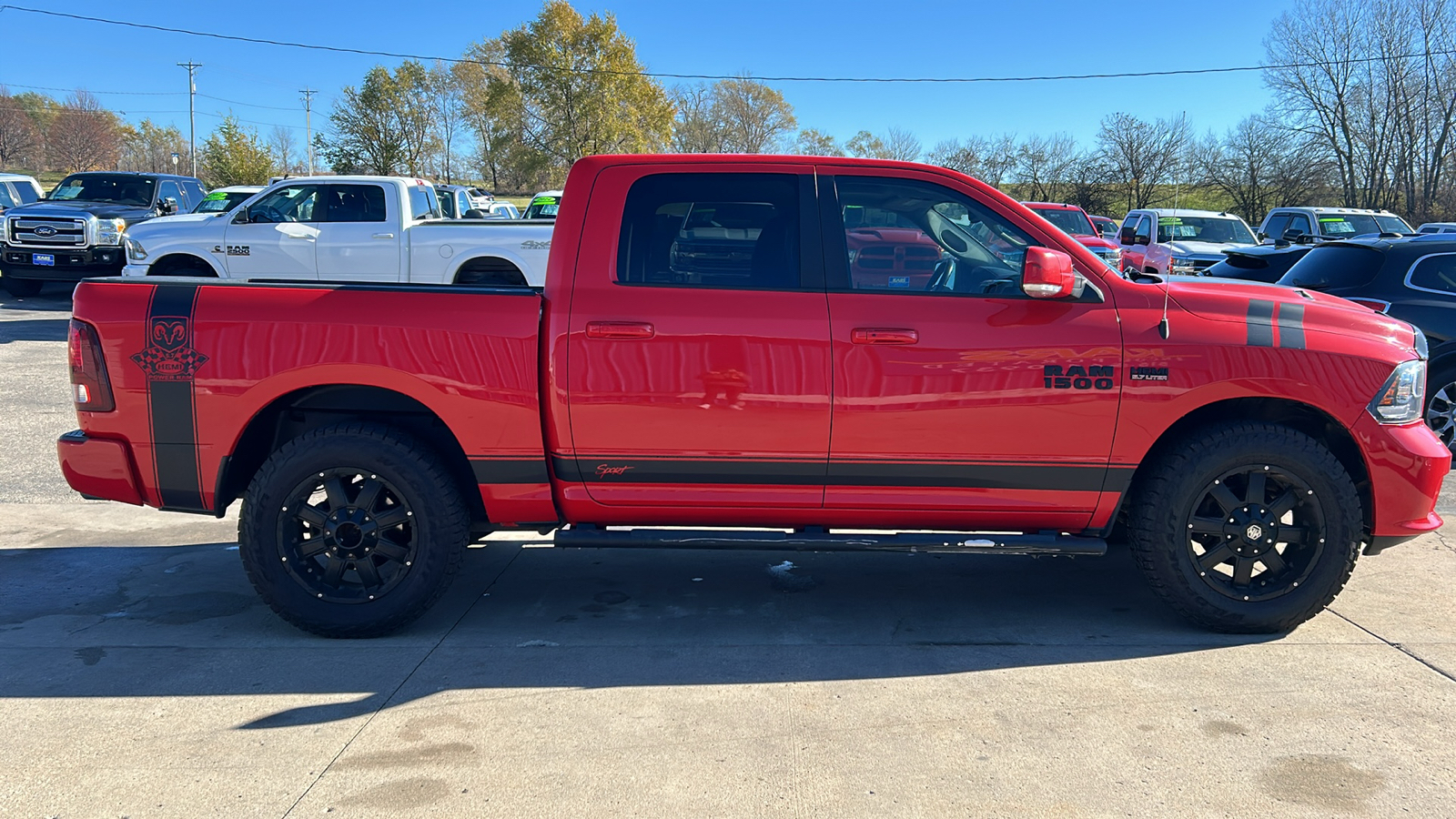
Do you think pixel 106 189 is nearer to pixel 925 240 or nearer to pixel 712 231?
pixel 712 231

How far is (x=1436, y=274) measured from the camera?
7.72 meters

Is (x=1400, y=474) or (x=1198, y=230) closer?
(x=1400, y=474)

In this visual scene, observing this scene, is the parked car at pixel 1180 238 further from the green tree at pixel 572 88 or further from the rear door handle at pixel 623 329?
the green tree at pixel 572 88

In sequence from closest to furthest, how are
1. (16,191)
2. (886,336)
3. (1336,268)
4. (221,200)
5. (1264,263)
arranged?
1. (886,336)
2. (1336,268)
3. (1264,263)
4. (221,200)
5. (16,191)

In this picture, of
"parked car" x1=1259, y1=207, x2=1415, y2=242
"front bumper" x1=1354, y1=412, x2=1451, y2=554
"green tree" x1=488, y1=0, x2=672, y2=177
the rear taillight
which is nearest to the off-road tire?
the rear taillight

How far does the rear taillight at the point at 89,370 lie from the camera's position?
→ 13.5 feet

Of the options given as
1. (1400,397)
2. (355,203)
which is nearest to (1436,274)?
(1400,397)

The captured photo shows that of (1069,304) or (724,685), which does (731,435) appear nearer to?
(724,685)

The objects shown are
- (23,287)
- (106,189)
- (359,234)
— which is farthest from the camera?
(106,189)

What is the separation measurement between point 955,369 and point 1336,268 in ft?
19.3

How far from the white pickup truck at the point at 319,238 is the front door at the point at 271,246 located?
1cm

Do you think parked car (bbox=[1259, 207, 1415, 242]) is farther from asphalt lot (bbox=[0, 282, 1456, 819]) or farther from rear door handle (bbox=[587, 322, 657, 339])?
rear door handle (bbox=[587, 322, 657, 339])

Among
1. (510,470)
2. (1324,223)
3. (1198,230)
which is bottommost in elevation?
(510,470)

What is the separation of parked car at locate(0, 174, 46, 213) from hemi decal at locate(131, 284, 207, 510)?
19.9 metres
